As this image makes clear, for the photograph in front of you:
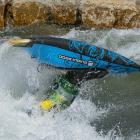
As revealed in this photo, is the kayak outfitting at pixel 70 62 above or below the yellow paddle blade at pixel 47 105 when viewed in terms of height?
above

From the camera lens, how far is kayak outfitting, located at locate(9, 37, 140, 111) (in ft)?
9.50

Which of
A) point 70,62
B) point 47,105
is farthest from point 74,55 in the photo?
point 47,105

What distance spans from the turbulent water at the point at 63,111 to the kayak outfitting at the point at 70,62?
11 cm

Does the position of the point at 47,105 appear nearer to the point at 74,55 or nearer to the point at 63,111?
the point at 63,111

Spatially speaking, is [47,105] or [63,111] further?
[63,111]

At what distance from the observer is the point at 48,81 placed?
3234mm

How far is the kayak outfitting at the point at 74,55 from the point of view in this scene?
2.89 meters

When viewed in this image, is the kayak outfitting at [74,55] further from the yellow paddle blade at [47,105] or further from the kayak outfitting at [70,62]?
the yellow paddle blade at [47,105]

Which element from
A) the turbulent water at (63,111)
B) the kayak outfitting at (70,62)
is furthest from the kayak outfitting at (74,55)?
the turbulent water at (63,111)

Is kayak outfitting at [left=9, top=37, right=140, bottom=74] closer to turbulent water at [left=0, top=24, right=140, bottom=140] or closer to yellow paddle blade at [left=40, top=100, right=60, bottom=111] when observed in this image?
turbulent water at [left=0, top=24, right=140, bottom=140]

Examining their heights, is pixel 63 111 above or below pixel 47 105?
below

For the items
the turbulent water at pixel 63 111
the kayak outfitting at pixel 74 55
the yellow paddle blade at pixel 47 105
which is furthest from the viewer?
the yellow paddle blade at pixel 47 105

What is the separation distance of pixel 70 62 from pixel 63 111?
0.61 m

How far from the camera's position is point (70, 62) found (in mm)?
2969
